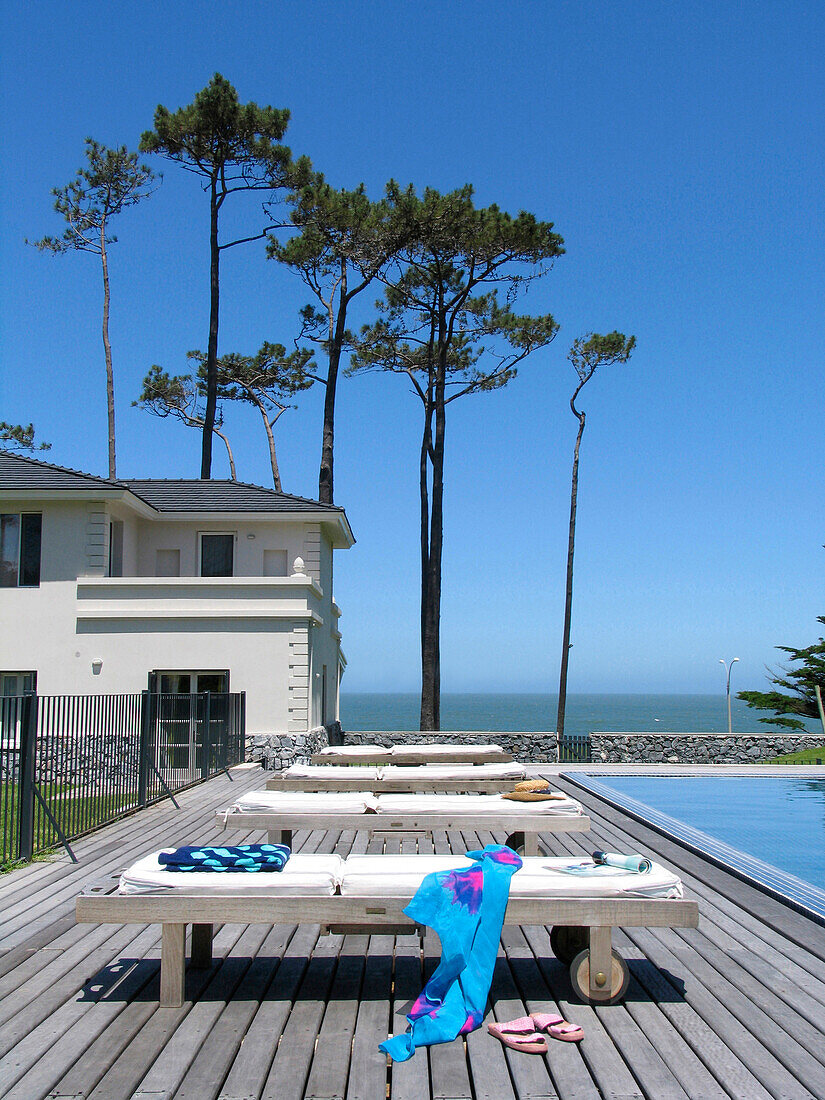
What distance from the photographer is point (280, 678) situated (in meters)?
18.5

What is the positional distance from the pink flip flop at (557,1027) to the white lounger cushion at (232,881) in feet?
3.59

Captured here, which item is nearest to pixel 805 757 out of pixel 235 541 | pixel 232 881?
pixel 235 541

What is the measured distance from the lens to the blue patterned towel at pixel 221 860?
451cm

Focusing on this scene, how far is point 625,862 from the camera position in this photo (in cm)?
461

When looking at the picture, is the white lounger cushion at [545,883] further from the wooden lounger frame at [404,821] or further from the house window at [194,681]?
the house window at [194,681]

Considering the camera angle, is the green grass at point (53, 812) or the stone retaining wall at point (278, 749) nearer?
the green grass at point (53, 812)

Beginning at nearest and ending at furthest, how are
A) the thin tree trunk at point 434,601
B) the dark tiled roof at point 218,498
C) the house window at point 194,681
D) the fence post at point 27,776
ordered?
the fence post at point 27,776, the house window at point 194,681, the dark tiled roof at point 218,498, the thin tree trunk at point 434,601

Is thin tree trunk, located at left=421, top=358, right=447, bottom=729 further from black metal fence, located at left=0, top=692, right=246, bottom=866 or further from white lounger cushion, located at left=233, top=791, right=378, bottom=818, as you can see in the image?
white lounger cushion, located at left=233, top=791, right=378, bottom=818

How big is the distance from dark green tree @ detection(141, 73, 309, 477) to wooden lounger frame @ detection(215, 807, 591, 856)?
22.3 meters

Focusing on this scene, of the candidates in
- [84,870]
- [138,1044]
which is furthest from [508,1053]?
[84,870]

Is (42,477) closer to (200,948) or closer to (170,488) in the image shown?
(170,488)

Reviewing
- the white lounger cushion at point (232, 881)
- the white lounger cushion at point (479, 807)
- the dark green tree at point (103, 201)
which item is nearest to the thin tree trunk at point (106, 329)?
the dark green tree at point (103, 201)

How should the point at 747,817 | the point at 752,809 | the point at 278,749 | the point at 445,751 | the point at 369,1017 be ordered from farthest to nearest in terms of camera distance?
the point at 278,749
the point at 752,809
the point at 445,751
the point at 747,817
the point at 369,1017

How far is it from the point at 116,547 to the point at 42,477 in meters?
2.19
